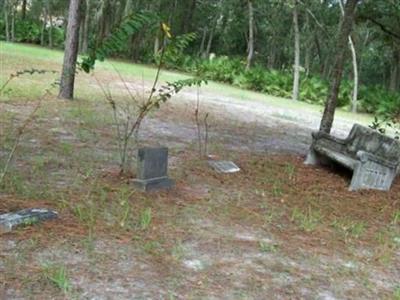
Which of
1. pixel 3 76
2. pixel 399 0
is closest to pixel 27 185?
pixel 399 0

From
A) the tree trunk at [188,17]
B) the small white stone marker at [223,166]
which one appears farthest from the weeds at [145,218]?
the tree trunk at [188,17]

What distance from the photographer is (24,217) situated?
4215 mm

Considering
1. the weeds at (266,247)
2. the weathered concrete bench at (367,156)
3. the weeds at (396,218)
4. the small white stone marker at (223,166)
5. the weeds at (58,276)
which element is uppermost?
the weathered concrete bench at (367,156)

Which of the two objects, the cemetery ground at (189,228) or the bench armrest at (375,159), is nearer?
the cemetery ground at (189,228)

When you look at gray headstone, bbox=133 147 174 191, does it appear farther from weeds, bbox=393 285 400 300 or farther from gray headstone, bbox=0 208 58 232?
weeds, bbox=393 285 400 300

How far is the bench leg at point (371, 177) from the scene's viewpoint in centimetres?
677

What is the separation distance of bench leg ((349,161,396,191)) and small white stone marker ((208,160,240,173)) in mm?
1445

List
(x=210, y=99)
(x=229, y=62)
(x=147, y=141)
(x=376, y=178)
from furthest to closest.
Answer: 1. (x=229, y=62)
2. (x=210, y=99)
3. (x=147, y=141)
4. (x=376, y=178)

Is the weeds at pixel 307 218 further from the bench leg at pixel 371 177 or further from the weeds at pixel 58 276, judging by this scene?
the weeds at pixel 58 276

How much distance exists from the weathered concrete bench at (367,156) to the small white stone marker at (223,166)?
132cm

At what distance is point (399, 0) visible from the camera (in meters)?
8.67

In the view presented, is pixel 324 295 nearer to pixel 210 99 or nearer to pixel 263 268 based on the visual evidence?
pixel 263 268

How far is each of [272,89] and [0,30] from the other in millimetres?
18131

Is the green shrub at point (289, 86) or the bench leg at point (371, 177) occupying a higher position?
the bench leg at point (371, 177)
